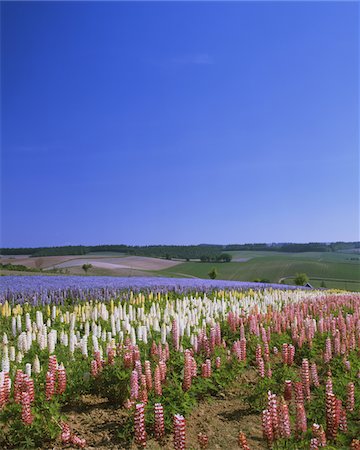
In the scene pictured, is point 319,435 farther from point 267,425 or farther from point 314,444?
point 267,425

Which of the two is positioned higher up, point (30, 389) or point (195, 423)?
point (30, 389)

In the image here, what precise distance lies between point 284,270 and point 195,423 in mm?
47073

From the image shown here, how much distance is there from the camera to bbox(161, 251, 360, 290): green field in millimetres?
46031

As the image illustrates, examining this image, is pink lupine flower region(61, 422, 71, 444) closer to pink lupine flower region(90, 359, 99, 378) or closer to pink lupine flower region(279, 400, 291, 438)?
pink lupine flower region(90, 359, 99, 378)

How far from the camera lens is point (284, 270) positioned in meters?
50.8

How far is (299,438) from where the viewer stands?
15.0ft

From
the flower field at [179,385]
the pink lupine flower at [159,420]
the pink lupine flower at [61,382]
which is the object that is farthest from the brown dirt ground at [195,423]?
the pink lupine flower at [61,382]

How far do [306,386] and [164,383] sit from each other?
1.94 meters

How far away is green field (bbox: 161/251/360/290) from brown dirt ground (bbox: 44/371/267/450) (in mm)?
37845

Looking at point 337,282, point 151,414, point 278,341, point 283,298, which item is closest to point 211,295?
point 283,298

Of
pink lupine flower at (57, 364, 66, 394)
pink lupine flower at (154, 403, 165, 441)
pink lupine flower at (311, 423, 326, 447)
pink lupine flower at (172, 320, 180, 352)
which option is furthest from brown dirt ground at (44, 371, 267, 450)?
pink lupine flower at (172, 320, 180, 352)

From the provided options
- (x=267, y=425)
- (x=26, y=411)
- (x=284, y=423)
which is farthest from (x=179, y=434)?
(x=26, y=411)

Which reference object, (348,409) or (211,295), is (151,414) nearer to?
(348,409)

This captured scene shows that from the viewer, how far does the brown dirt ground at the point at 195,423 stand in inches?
192
